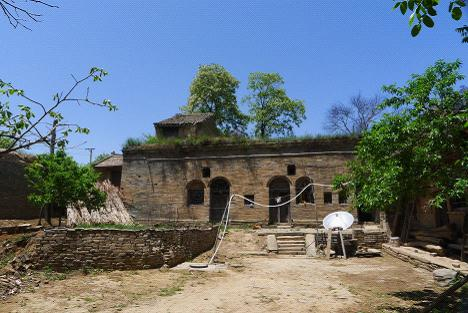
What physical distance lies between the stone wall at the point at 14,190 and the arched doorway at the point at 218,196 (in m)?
10.4

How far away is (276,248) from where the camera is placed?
55.5 ft

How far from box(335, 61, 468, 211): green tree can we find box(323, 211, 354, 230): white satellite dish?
6855 mm

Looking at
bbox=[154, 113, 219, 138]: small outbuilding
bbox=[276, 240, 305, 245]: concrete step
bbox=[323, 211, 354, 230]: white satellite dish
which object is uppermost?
bbox=[154, 113, 219, 138]: small outbuilding

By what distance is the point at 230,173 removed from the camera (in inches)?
999

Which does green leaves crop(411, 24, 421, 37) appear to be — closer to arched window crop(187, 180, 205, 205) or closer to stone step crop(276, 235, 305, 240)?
stone step crop(276, 235, 305, 240)

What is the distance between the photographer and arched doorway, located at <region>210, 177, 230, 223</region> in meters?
25.6

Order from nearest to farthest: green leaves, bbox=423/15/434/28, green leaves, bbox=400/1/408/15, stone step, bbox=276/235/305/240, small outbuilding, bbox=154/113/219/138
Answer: green leaves, bbox=423/15/434/28 < green leaves, bbox=400/1/408/15 < stone step, bbox=276/235/305/240 < small outbuilding, bbox=154/113/219/138

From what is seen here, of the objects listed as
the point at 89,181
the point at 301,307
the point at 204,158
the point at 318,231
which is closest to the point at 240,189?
the point at 204,158

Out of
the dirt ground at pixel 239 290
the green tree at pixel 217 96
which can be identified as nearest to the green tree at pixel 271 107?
the green tree at pixel 217 96

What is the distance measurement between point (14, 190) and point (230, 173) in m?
12.3

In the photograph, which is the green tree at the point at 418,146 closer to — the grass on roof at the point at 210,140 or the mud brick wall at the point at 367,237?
the mud brick wall at the point at 367,237

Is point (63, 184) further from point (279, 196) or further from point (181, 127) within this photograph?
point (181, 127)

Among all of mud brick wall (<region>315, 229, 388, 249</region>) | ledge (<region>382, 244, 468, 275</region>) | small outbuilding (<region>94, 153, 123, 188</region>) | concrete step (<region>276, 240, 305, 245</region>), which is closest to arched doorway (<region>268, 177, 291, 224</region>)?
concrete step (<region>276, 240, 305, 245</region>)

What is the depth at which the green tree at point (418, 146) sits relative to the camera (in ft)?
26.3
